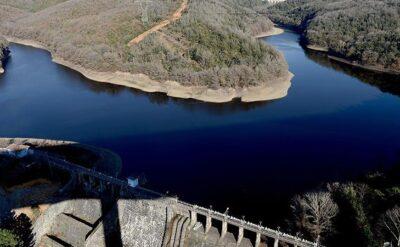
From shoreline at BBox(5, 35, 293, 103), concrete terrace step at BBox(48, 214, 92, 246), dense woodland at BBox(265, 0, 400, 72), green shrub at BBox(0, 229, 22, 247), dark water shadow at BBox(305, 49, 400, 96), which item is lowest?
concrete terrace step at BBox(48, 214, 92, 246)

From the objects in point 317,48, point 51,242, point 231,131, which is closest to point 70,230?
point 51,242

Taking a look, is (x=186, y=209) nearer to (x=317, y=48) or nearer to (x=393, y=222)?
(x=393, y=222)

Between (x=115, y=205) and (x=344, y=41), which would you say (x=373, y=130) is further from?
(x=344, y=41)

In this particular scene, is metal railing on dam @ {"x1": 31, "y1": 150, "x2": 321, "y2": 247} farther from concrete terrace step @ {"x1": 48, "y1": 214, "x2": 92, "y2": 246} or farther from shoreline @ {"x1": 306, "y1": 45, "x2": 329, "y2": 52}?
shoreline @ {"x1": 306, "y1": 45, "x2": 329, "y2": 52}

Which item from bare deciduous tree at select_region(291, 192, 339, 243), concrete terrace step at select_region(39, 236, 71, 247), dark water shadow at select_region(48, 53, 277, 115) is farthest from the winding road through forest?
bare deciduous tree at select_region(291, 192, 339, 243)

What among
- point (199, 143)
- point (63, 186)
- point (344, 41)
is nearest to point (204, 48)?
point (199, 143)

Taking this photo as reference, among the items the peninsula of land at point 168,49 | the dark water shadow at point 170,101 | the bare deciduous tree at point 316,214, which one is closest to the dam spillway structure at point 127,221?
the bare deciduous tree at point 316,214

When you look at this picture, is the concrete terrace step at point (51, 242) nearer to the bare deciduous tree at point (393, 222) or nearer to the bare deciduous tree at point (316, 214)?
the bare deciduous tree at point (316, 214)
